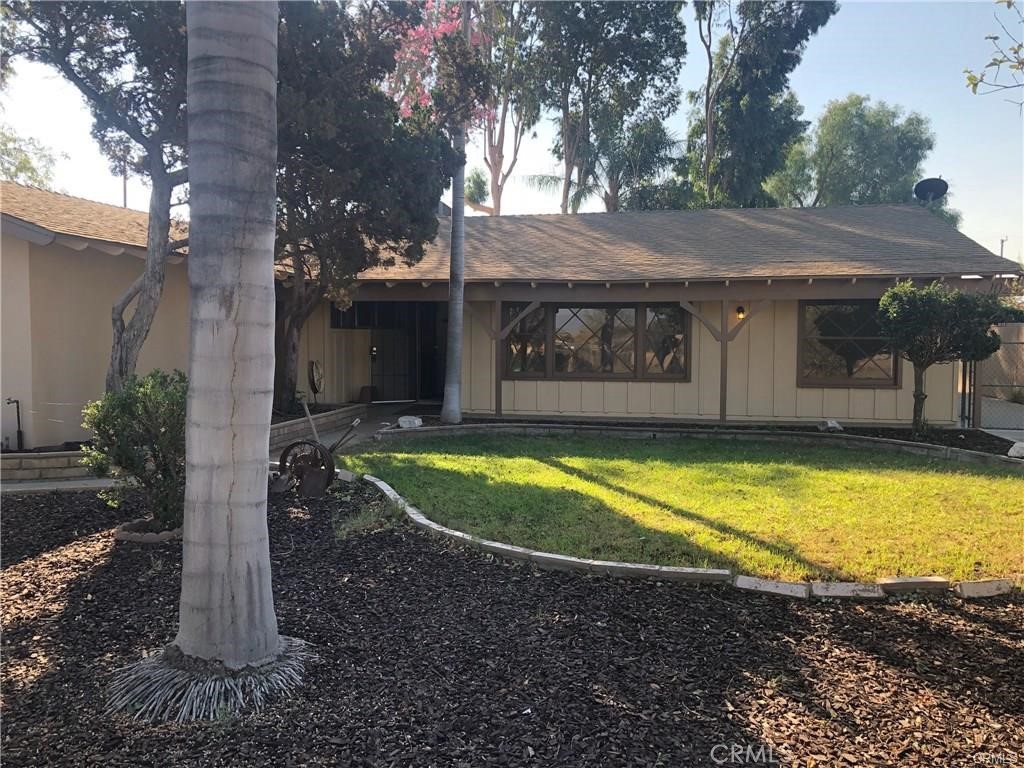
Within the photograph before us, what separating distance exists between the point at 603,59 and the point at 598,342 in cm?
1782

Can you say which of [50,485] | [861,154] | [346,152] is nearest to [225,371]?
[50,485]

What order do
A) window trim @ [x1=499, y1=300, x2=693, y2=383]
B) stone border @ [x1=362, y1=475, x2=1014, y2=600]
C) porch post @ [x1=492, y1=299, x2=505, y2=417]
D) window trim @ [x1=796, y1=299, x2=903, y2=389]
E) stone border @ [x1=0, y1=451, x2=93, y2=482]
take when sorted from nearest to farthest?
stone border @ [x1=362, y1=475, x2=1014, y2=600] < stone border @ [x1=0, y1=451, x2=93, y2=482] < window trim @ [x1=796, y1=299, x2=903, y2=389] < porch post @ [x1=492, y1=299, x2=505, y2=417] < window trim @ [x1=499, y1=300, x2=693, y2=383]

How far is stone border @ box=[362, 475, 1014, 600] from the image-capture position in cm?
409

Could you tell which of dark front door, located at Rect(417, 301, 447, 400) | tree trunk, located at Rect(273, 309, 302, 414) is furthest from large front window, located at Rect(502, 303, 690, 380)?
tree trunk, located at Rect(273, 309, 302, 414)

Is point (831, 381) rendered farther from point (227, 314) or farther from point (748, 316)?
point (227, 314)

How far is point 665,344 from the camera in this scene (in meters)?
12.0

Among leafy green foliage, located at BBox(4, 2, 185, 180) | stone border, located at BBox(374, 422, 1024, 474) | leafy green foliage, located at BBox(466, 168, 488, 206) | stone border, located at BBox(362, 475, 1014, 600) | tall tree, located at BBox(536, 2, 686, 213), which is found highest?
tall tree, located at BBox(536, 2, 686, 213)

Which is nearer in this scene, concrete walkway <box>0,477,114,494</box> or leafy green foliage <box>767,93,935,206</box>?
concrete walkway <box>0,477,114,494</box>

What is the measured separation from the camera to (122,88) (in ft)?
25.5

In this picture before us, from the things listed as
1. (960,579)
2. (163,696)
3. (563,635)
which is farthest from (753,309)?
(163,696)

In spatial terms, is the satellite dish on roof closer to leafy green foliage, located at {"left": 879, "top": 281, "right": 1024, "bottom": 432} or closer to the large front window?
leafy green foliage, located at {"left": 879, "top": 281, "right": 1024, "bottom": 432}

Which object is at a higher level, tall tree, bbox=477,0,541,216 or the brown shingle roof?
tall tree, bbox=477,0,541,216

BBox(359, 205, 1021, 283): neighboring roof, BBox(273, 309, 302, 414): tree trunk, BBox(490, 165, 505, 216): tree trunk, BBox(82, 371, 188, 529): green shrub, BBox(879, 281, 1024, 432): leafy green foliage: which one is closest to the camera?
BBox(82, 371, 188, 529): green shrub

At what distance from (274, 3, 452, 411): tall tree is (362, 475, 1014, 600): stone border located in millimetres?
5777
